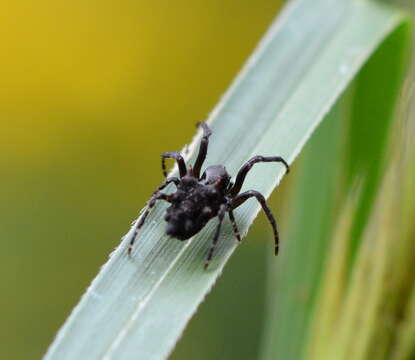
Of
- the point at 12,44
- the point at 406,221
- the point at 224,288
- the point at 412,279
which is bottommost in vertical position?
the point at 224,288

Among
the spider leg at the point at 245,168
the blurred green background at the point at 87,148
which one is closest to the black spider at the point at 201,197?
the spider leg at the point at 245,168

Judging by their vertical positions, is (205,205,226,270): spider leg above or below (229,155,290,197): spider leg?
below

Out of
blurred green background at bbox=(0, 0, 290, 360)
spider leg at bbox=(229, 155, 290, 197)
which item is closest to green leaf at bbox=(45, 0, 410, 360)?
spider leg at bbox=(229, 155, 290, 197)

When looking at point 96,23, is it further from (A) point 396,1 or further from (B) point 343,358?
(B) point 343,358

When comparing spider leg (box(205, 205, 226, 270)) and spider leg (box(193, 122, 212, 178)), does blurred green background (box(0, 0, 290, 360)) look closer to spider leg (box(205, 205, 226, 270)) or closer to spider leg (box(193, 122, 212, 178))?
spider leg (box(193, 122, 212, 178))

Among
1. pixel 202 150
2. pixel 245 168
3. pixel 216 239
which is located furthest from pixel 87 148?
pixel 216 239

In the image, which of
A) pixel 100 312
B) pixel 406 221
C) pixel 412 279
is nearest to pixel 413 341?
pixel 412 279
